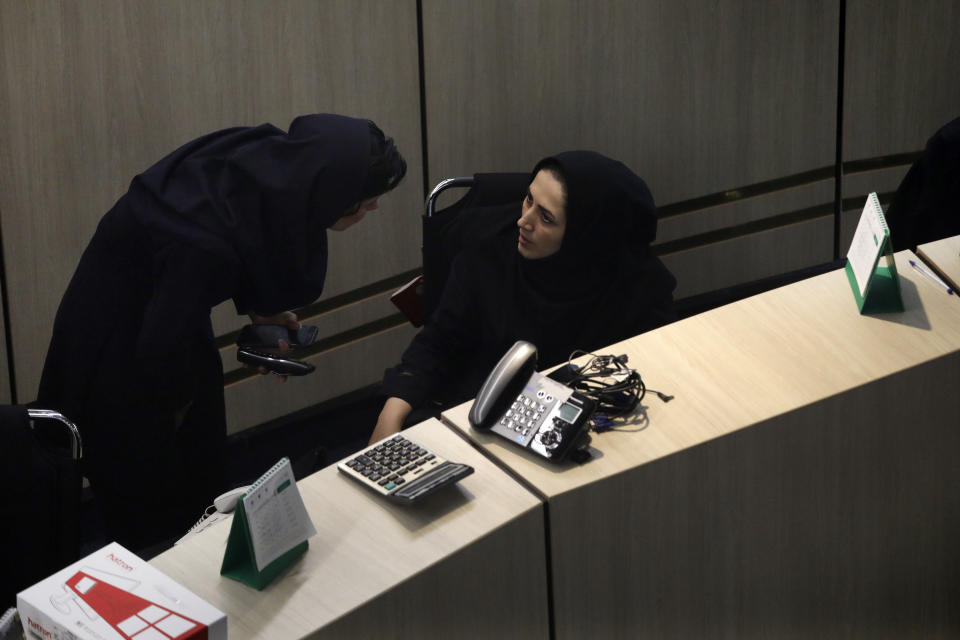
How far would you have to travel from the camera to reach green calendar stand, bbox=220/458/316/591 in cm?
132

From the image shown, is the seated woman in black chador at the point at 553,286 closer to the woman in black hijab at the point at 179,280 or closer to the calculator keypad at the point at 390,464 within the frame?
the woman in black hijab at the point at 179,280

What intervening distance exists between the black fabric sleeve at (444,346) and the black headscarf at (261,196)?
0.40 metres

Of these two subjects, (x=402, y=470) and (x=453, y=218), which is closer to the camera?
(x=402, y=470)

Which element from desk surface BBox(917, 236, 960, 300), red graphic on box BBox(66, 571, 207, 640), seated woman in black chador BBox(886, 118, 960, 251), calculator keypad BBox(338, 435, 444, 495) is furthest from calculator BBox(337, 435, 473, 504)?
seated woman in black chador BBox(886, 118, 960, 251)

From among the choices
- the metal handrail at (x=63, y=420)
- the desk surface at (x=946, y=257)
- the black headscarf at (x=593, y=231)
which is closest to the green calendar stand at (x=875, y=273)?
the desk surface at (x=946, y=257)

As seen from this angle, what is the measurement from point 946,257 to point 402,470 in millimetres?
1138

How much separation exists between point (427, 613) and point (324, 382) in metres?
2.23

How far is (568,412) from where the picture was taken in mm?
1559

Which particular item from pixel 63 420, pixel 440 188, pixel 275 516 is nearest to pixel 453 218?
pixel 440 188

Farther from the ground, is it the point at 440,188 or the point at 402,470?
the point at 440,188

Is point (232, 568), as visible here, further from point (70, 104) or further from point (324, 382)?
point (324, 382)

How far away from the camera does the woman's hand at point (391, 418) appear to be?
2424 mm

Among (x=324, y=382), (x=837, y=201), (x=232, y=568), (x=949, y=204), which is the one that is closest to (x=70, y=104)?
(x=324, y=382)

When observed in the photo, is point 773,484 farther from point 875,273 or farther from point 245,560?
point 245,560
